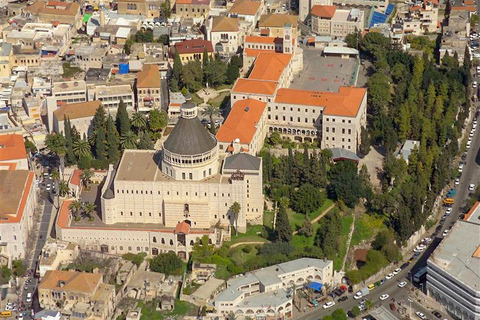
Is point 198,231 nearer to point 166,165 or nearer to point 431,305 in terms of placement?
point 166,165

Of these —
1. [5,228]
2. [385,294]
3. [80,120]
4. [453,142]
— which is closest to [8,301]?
[5,228]

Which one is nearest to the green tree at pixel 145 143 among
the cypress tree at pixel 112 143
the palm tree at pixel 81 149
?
the cypress tree at pixel 112 143

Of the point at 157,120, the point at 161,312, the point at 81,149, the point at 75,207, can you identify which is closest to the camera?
the point at 161,312

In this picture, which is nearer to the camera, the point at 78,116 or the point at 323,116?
the point at 323,116

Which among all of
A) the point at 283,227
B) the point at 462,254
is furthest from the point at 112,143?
the point at 462,254

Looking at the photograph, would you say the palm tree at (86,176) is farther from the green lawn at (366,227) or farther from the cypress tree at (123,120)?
the green lawn at (366,227)

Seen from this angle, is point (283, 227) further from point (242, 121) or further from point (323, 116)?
point (323, 116)
